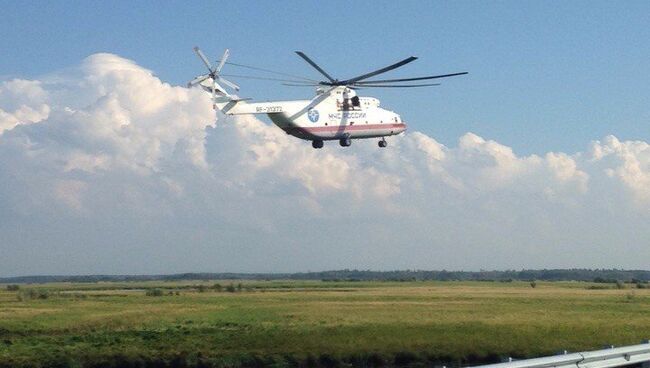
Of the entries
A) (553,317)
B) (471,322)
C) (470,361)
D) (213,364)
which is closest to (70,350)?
(213,364)

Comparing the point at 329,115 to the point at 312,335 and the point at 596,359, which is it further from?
the point at 596,359

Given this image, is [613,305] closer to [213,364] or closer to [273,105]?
[273,105]

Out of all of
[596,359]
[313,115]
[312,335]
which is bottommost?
[596,359]

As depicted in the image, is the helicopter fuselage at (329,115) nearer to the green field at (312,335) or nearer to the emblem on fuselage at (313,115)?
the emblem on fuselage at (313,115)

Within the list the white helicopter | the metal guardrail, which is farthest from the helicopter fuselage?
the metal guardrail

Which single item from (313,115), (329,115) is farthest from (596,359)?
(329,115)

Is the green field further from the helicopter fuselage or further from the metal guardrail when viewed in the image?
the metal guardrail
